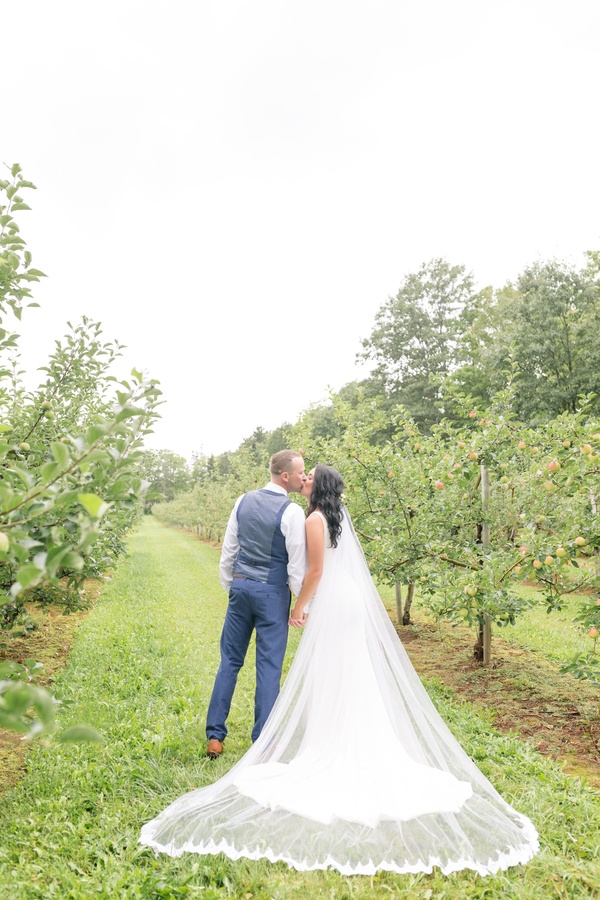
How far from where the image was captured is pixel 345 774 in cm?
319

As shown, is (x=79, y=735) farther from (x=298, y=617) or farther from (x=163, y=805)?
(x=298, y=617)

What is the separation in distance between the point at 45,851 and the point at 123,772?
2.46ft

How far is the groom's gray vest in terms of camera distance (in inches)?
154

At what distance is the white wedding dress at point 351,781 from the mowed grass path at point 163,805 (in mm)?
80

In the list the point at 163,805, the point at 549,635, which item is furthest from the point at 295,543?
the point at 549,635

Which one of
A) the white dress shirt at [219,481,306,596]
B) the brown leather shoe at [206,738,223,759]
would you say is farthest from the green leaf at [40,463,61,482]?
the brown leather shoe at [206,738,223,759]

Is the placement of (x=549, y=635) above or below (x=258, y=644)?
below

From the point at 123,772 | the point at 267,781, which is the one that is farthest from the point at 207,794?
the point at 123,772

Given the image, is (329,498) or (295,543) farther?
(329,498)

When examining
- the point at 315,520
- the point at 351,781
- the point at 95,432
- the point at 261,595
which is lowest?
the point at 351,781

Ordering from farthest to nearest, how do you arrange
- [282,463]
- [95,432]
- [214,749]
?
[282,463] → [214,749] → [95,432]

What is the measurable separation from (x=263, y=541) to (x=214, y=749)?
137 cm

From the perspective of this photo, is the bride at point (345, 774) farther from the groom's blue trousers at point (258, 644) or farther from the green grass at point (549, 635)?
the green grass at point (549, 635)

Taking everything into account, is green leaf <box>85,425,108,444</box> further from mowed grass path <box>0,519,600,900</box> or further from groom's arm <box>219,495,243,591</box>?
groom's arm <box>219,495,243,591</box>
